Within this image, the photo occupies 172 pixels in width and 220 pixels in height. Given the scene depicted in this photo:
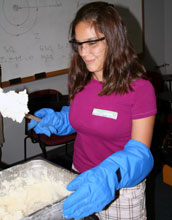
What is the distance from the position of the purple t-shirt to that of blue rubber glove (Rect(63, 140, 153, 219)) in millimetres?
163

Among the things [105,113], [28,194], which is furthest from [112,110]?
[28,194]

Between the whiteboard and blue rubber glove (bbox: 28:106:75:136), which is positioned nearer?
blue rubber glove (bbox: 28:106:75:136)

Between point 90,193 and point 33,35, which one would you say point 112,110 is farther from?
point 33,35

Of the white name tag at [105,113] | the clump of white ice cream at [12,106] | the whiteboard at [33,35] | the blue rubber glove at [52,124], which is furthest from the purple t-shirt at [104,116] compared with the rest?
the whiteboard at [33,35]

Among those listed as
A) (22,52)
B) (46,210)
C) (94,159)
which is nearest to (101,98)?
(94,159)

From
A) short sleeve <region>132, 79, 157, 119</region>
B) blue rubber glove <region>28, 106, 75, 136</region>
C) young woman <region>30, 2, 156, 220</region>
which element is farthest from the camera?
blue rubber glove <region>28, 106, 75, 136</region>

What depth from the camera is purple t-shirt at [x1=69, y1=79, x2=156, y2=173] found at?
1161 millimetres

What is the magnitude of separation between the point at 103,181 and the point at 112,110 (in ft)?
1.22

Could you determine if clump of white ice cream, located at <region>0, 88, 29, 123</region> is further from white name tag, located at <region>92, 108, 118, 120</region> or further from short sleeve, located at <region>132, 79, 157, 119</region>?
short sleeve, located at <region>132, 79, 157, 119</region>

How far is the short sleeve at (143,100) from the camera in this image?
1.14 meters

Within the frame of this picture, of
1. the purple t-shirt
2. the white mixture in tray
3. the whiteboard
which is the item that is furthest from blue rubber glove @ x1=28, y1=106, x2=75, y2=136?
the whiteboard

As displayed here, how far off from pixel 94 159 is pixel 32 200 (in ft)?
1.17

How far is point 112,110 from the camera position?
1.22 meters

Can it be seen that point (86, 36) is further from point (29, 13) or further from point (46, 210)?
point (29, 13)
